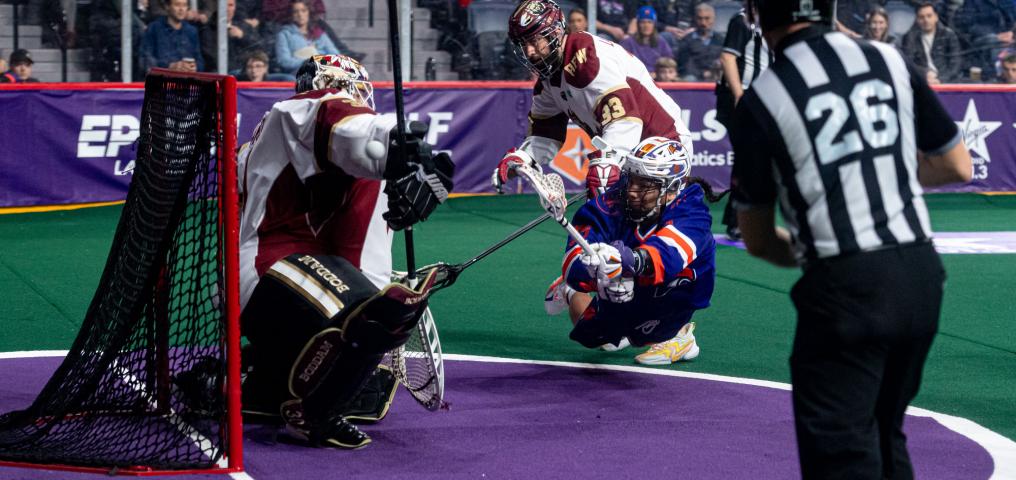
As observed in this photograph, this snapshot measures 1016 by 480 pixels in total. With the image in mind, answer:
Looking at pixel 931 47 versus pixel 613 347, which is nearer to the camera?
pixel 613 347

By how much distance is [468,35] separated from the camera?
1238cm

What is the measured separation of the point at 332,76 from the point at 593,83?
1574 millimetres

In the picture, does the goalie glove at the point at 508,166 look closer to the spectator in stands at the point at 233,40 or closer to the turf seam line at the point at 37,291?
the turf seam line at the point at 37,291

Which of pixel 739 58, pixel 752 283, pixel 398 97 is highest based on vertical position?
pixel 739 58

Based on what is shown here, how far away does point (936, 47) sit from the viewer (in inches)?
529

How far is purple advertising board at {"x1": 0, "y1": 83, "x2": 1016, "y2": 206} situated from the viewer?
998cm

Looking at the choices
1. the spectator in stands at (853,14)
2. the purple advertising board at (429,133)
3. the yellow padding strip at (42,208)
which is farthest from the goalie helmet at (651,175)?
the spectator in stands at (853,14)

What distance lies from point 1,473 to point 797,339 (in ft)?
7.90

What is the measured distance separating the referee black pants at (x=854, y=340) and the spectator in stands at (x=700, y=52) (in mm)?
10316

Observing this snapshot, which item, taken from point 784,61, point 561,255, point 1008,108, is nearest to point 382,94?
point 561,255

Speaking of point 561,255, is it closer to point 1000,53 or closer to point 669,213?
point 669,213

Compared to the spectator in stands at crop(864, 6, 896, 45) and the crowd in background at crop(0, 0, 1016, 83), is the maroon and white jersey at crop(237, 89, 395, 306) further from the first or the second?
the spectator in stands at crop(864, 6, 896, 45)

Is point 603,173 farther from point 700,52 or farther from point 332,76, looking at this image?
point 700,52

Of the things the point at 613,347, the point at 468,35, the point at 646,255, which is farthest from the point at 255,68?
the point at 646,255
